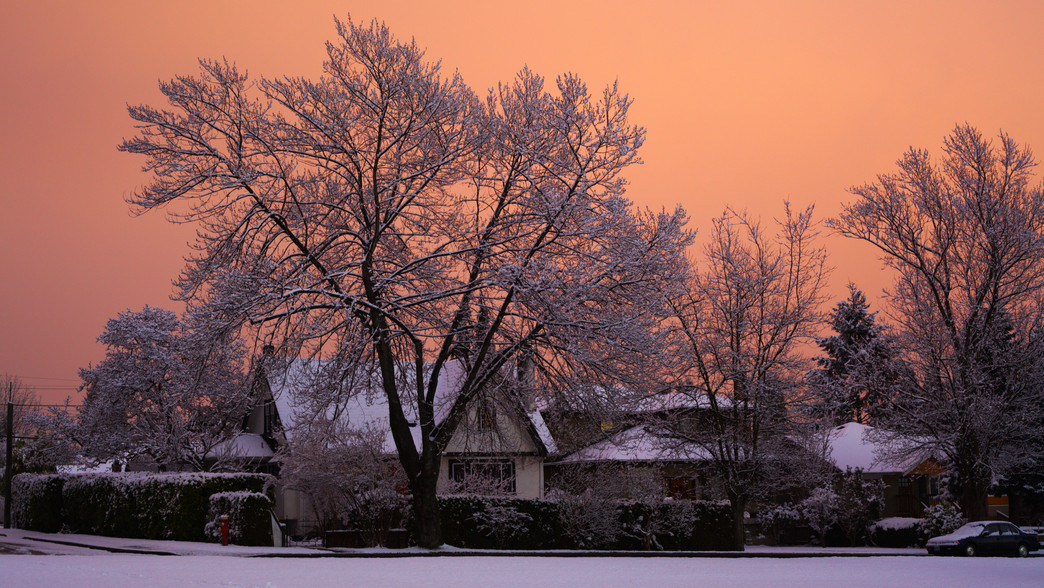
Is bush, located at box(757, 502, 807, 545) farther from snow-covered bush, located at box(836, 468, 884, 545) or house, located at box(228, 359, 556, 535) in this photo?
house, located at box(228, 359, 556, 535)

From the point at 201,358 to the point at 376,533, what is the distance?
319 inches

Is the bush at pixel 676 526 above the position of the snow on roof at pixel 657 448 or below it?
below

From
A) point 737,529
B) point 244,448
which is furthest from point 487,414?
point 244,448

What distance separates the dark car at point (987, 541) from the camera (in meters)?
33.8

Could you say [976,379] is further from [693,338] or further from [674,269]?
[674,269]

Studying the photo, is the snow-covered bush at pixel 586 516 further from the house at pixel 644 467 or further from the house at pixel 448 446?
the house at pixel 448 446

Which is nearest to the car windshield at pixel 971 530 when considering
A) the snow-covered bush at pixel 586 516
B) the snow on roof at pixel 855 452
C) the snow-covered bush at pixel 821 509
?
the snow-covered bush at pixel 821 509

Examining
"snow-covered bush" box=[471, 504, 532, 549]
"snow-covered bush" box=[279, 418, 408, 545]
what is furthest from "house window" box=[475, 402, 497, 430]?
"snow-covered bush" box=[471, 504, 532, 549]

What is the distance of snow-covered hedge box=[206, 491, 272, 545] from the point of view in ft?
77.0

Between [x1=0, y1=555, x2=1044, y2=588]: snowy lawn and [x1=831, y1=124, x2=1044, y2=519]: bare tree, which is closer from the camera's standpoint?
[x1=0, y1=555, x2=1044, y2=588]: snowy lawn

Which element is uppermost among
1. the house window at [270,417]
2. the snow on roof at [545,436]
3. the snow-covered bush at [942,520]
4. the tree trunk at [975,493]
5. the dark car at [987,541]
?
the house window at [270,417]

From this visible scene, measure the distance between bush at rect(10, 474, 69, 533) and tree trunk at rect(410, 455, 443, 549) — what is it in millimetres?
A: 12783

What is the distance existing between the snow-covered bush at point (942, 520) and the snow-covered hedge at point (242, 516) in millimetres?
27669

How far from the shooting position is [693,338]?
111 ft
